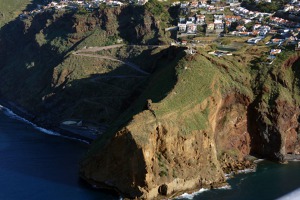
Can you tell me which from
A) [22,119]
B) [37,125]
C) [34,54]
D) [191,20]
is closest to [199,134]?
[37,125]

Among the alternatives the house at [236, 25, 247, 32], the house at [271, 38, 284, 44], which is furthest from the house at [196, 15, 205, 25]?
the house at [271, 38, 284, 44]

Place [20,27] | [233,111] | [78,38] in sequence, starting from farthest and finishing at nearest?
1. [20,27]
2. [78,38]
3. [233,111]

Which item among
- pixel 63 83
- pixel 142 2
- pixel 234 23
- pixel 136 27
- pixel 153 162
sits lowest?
pixel 153 162

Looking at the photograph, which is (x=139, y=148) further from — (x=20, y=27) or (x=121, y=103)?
(x=20, y=27)

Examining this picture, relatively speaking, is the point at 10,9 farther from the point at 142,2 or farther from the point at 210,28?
the point at 210,28

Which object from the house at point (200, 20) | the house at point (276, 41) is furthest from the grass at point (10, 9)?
the house at point (276, 41)

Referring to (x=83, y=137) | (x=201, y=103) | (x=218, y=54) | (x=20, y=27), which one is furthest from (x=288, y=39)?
(x=20, y=27)

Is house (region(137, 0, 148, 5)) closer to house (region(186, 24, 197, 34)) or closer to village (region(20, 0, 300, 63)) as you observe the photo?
village (region(20, 0, 300, 63))
